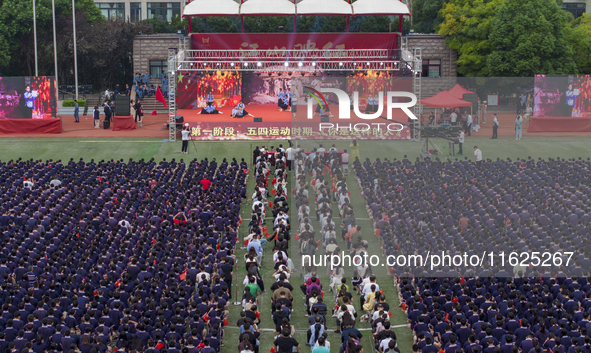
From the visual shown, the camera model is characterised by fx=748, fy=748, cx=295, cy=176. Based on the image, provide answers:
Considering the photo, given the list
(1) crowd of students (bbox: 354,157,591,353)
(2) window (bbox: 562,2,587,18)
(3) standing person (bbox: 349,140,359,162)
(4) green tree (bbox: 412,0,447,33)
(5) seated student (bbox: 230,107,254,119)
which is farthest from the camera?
(2) window (bbox: 562,2,587,18)

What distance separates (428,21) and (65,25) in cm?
2797

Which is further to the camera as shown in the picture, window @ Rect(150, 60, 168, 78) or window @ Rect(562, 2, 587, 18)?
window @ Rect(562, 2, 587, 18)

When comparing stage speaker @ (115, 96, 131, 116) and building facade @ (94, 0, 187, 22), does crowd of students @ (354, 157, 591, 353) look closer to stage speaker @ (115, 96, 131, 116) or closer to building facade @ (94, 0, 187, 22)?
stage speaker @ (115, 96, 131, 116)

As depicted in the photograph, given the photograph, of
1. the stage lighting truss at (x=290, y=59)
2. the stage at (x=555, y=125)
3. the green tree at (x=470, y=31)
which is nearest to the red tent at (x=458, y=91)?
the stage lighting truss at (x=290, y=59)

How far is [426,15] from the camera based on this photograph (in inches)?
2313

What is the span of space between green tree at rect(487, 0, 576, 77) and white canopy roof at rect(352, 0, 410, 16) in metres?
6.15

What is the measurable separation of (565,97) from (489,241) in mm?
21823

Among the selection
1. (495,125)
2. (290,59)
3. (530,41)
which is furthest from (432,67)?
(495,125)

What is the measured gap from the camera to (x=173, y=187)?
29.0 meters

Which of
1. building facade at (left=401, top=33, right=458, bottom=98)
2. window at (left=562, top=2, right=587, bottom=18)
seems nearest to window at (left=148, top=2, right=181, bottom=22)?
building facade at (left=401, top=33, right=458, bottom=98)

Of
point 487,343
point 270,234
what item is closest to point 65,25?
point 270,234

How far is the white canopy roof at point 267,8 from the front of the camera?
154ft

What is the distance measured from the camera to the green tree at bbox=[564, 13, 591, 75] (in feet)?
159

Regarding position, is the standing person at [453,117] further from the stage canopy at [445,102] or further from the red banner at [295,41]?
the red banner at [295,41]
